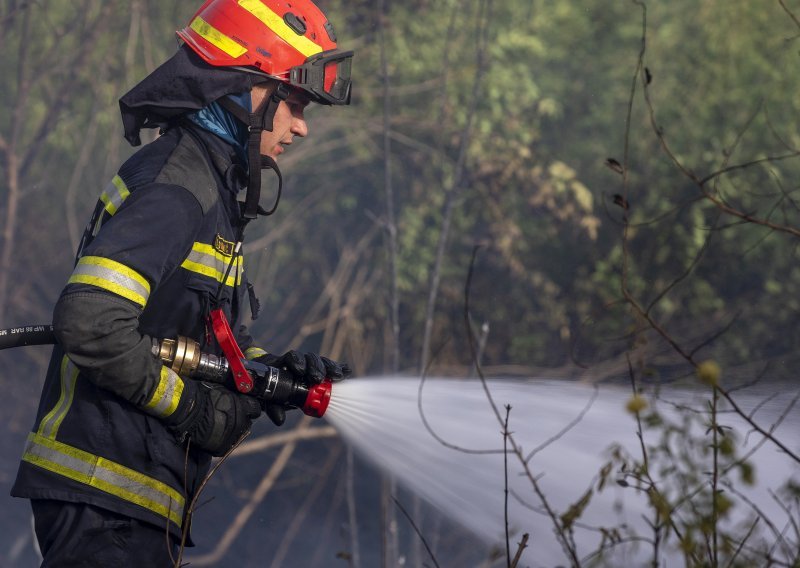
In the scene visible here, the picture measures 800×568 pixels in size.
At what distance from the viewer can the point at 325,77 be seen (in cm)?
312

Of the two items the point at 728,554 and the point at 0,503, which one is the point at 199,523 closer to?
the point at 0,503

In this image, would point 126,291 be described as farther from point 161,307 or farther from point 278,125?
point 278,125

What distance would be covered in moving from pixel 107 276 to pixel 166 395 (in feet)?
1.21

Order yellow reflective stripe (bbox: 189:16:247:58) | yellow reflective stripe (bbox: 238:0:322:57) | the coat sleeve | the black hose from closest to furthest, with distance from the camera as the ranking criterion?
the coat sleeve, the black hose, yellow reflective stripe (bbox: 189:16:247:58), yellow reflective stripe (bbox: 238:0:322:57)

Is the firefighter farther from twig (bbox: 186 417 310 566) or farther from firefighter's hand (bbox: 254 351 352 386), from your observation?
twig (bbox: 186 417 310 566)

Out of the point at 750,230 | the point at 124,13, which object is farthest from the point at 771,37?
the point at 124,13

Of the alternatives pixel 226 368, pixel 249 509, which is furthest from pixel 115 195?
pixel 249 509

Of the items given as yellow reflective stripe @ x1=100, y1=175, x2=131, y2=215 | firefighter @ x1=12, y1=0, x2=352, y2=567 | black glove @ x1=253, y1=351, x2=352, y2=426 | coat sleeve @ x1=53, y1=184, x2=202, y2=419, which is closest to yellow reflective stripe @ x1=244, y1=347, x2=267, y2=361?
firefighter @ x1=12, y1=0, x2=352, y2=567

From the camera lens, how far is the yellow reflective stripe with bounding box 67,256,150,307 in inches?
91.9

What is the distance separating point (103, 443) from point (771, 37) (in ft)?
33.5

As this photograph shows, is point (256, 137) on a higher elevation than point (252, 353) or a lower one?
higher

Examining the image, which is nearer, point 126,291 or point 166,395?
point 126,291

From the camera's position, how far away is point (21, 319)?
9977 millimetres

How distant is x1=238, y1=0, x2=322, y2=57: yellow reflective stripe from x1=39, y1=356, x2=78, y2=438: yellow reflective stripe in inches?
46.7
